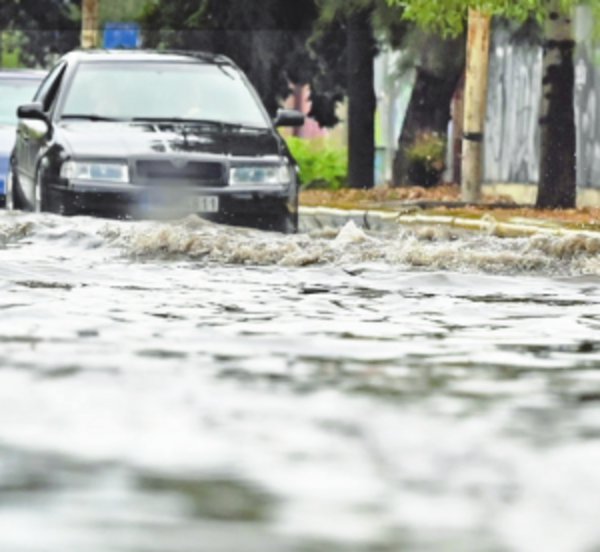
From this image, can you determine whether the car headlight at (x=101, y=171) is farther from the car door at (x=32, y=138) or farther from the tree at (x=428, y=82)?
the tree at (x=428, y=82)

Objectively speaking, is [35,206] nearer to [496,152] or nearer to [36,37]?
[496,152]

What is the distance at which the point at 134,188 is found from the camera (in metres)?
19.1

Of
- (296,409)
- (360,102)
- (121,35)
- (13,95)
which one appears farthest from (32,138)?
(296,409)

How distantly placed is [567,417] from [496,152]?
24097 millimetres

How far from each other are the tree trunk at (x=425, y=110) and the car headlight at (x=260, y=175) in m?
11.1

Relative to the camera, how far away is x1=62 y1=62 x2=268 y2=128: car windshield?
2036 cm

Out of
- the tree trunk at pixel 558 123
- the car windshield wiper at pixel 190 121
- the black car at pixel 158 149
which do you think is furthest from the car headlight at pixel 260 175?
the tree trunk at pixel 558 123

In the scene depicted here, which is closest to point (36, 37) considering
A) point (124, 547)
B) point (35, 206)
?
point (35, 206)

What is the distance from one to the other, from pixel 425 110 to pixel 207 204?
12038 mm

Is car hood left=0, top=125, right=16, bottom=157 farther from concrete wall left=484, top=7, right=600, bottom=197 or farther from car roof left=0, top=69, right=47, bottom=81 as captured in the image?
concrete wall left=484, top=7, right=600, bottom=197

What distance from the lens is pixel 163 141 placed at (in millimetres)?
19312

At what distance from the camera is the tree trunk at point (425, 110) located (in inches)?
1203

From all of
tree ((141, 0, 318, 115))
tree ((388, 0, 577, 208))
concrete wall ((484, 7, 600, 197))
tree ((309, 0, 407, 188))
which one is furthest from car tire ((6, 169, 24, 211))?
tree ((141, 0, 318, 115))

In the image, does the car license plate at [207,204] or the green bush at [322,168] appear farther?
the green bush at [322,168]
